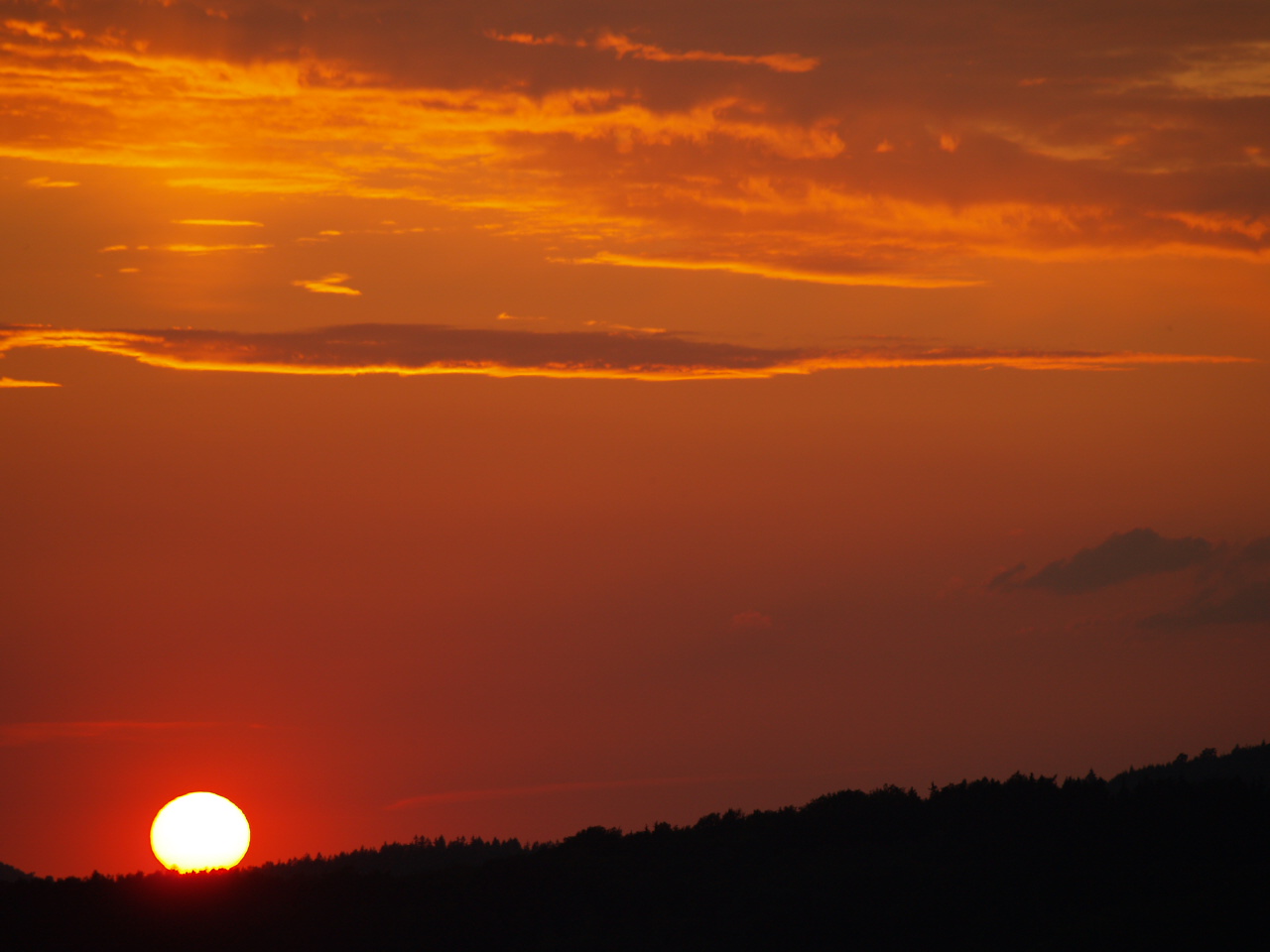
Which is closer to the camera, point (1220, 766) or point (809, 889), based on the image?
point (809, 889)

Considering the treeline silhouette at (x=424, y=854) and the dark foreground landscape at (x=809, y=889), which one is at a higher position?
the treeline silhouette at (x=424, y=854)

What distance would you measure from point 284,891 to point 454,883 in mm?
4659

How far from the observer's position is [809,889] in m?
36.5

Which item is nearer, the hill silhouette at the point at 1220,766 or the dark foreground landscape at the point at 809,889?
the dark foreground landscape at the point at 809,889

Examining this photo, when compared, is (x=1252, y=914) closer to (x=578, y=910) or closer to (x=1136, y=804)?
(x=1136, y=804)

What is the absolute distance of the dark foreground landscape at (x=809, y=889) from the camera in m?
32.9

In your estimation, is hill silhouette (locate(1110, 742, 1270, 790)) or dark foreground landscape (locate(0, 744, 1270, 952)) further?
hill silhouette (locate(1110, 742, 1270, 790))

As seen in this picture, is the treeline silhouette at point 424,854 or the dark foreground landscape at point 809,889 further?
the treeline silhouette at point 424,854

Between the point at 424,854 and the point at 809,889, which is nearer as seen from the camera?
the point at 809,889

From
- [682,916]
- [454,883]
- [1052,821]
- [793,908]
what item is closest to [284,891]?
[454,883]

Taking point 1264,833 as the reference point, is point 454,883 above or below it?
above

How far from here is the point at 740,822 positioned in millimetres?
44312

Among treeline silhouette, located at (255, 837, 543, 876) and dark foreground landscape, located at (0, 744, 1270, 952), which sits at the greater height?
treeline silhouette, located at (255, 837, 543, 876)

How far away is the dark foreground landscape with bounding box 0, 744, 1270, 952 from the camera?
108 ft
